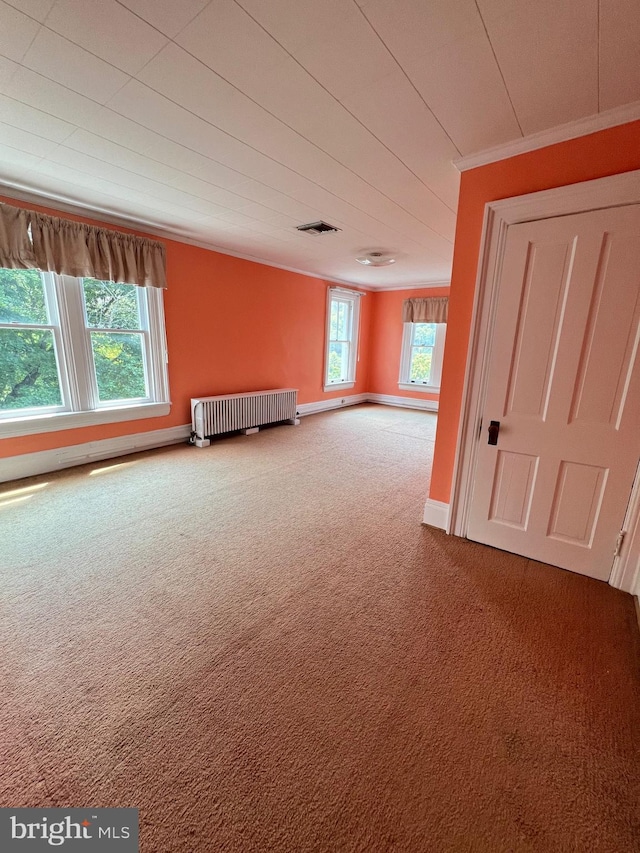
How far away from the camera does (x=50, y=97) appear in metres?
1.67

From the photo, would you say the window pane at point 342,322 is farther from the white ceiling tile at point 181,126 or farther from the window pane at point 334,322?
the white ceiling tile at point 181,126

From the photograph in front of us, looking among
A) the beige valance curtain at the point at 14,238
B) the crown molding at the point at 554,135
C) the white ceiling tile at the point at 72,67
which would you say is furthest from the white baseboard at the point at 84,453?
the white ceiling tile at the point at 72,67

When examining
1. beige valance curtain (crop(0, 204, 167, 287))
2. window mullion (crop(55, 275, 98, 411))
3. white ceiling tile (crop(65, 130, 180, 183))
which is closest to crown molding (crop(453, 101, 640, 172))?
white ceiling tile (crop(65, 130, 180, 183))

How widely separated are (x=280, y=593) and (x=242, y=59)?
96.9 inches

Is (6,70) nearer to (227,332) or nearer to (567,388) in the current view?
(567,388)

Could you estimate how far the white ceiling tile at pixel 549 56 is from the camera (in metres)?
1.17

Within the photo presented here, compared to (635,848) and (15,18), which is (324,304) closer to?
(15,18)

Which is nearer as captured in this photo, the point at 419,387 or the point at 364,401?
the point at 419,387

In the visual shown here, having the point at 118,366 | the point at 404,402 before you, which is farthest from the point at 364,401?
the point at 118,366

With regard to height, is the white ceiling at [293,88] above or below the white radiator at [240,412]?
above

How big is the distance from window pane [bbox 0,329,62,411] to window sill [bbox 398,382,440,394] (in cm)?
584

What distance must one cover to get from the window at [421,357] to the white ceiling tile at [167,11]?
20.0ft

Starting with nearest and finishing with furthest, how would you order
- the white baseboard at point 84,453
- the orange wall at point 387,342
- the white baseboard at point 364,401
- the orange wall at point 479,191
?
the orange wall at point 479,191, the white baseboard at point 84,453, the white baseboard at point 364,401, the orange wall at point 387,342

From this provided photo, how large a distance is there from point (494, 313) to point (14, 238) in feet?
12.2
